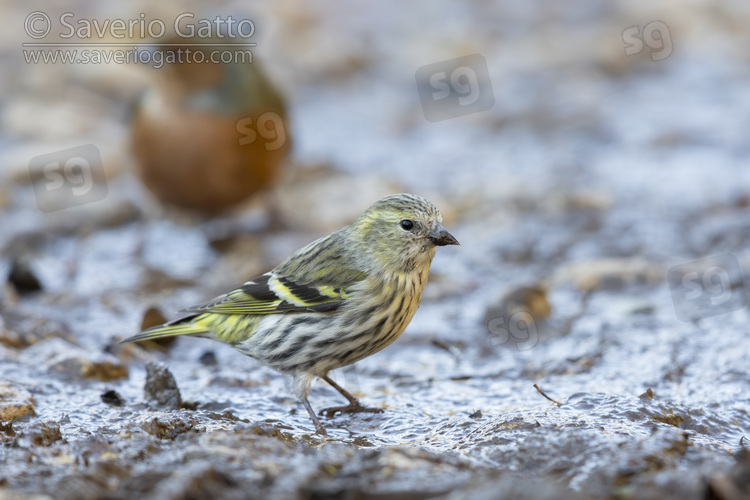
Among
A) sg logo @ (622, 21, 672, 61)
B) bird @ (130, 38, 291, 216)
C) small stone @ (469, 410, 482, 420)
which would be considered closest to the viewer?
small stone @ (469, 410, 482, 420)

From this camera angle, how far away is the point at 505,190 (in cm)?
735

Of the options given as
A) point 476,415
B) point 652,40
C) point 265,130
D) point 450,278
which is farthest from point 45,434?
point 652,40

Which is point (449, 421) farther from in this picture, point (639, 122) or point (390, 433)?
point (639, 122)

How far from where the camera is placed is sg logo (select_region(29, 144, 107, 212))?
735cm

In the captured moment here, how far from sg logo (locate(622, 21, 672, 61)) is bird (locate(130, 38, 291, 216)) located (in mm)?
5695

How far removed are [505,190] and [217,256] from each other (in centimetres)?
242

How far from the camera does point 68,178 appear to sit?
7.71m

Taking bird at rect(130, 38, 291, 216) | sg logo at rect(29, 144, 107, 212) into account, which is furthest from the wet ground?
bird at rect(130, 38, 291, 216)

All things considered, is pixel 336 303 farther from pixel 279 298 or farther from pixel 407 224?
pixel 407 224

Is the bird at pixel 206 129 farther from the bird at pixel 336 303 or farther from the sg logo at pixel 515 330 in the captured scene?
the sg logo at pixel 515 330

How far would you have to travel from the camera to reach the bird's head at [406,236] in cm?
424

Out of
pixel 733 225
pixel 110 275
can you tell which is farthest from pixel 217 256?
pixel 733 225

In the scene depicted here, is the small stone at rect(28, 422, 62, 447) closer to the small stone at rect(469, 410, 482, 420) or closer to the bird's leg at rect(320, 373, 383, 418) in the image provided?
the bird's leg at rect(320, 373, 383, 418)

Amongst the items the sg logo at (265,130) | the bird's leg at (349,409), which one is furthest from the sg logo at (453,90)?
the bird's leg at (349,409)
